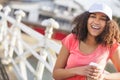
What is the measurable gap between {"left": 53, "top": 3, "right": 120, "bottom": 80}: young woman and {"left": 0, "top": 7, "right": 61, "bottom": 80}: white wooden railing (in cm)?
74

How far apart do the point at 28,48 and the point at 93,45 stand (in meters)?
1.70

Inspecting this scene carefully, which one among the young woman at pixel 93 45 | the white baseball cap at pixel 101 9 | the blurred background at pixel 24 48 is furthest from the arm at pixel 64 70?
the blurred background at pixel 24 48

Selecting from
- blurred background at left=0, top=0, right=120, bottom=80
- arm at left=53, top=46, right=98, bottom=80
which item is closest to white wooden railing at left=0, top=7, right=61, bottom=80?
blurred background at left=0, top=0, right=120, bottom=80

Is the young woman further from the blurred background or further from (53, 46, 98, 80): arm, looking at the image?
the blurred background

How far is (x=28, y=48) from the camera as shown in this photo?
10.7 ft

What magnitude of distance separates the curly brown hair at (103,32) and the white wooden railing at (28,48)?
2.37 feet

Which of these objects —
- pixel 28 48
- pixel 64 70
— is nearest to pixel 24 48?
pixel 28 48

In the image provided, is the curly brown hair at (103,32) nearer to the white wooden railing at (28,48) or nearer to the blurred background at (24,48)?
the blurred background at (24,48)

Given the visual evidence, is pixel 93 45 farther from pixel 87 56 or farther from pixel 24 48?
pixel 24 48

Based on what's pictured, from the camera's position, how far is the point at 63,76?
5.34 ft

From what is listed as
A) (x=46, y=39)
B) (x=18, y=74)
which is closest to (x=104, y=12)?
(x=46, y=39)

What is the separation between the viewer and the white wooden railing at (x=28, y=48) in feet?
8.84

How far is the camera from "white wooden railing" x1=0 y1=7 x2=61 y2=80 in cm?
269

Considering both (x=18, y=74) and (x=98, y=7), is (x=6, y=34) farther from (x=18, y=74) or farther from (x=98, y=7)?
(x=98, y=7)
